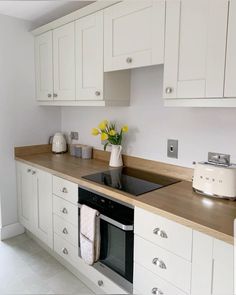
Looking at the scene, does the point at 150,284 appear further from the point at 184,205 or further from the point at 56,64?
the point at 56,64

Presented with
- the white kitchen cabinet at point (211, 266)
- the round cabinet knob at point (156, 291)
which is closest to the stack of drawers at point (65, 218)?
the round cabinet knob at point (156, 291)

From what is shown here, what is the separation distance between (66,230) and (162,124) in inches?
43.0

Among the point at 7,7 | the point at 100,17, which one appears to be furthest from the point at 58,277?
the point at 7,7

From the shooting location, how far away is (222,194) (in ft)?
4.42

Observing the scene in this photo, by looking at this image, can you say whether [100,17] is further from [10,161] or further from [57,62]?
[10,161]

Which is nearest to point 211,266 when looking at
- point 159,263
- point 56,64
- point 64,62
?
point 159,263

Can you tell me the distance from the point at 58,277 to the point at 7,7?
7.46 ft

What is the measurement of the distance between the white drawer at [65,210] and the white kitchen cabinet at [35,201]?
9cm

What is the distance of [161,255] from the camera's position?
4.12 ft

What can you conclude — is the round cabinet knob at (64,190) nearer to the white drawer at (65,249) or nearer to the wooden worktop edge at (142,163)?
the white drawer at (65,249)

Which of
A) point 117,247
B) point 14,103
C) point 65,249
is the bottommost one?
point 65,249

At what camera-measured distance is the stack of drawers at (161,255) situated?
1160mm

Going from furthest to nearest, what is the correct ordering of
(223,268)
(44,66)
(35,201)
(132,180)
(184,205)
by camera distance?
(44,66) < (35,201) < (132,180) < (184,205) < (223,268)

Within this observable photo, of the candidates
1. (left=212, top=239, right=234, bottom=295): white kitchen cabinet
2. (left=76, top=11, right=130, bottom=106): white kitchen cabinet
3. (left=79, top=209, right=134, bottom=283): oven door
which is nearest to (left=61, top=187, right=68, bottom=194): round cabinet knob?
(left=79, top=209, right=134, bottom=283): oven door
